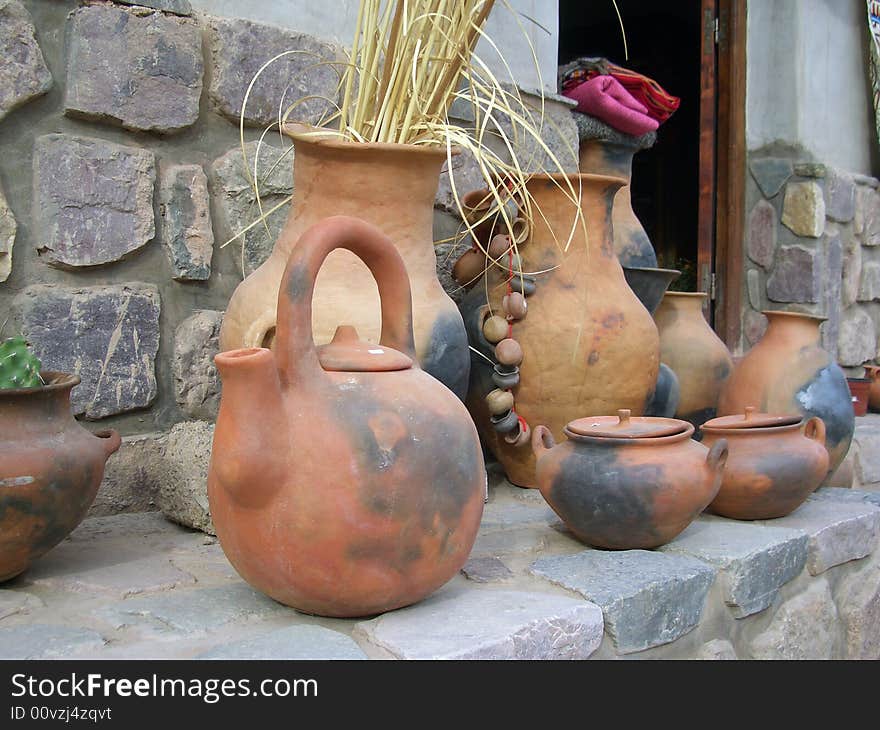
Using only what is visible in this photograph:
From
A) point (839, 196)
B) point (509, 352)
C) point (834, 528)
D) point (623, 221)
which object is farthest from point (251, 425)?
point (839, 196)

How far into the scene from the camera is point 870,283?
3.78 metres

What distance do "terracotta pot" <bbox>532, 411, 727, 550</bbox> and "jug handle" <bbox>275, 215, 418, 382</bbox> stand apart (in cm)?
43

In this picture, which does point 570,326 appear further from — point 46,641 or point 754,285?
point 754,285

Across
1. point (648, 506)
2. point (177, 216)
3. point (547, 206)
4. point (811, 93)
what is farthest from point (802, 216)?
point (177, 216)

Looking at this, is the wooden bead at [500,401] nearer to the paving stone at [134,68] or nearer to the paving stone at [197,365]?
the paving stone at [197,365]

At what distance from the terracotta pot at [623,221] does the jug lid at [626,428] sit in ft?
2.35

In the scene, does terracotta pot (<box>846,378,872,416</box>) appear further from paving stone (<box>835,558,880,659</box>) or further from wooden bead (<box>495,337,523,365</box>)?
wooden bead (<box>495,337,523,365</box>)

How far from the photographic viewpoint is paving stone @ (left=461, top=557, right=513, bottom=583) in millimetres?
1450

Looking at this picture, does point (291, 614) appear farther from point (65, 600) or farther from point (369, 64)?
point (369, 64)

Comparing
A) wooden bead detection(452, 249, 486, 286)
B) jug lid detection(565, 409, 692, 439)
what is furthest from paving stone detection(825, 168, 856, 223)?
jug lid detection(565, 409, 692, 439)

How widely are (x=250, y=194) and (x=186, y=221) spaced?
0.52 feet

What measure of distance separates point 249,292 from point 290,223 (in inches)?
6.4

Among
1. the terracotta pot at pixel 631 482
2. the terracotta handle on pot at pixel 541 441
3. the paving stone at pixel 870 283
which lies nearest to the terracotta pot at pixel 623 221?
the terracotta handle on pot at pixel 541 441

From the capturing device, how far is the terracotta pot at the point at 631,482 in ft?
5.10
